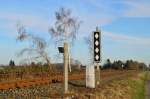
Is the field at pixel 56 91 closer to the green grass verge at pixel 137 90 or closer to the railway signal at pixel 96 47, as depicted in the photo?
the green grass verge at pixel 137 90

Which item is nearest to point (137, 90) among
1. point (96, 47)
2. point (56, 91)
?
point (96, 47)

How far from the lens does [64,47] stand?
15.1 metres

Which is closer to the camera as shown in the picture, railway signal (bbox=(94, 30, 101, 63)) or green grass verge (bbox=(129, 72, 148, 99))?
railway signal (bbox=(94, 30, 101, 63))

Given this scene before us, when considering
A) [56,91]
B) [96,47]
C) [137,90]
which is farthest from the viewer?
[137,90]

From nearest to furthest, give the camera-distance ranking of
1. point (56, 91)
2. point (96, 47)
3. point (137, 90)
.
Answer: point (56, 91)
point (96, 47)
point (137, 90)

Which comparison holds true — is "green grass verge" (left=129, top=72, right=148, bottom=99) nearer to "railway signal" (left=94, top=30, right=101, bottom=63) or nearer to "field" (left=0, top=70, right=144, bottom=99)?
"field" (left=0, top=70, right=144, bottom=99)

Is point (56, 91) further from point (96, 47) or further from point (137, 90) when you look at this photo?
point (137, 90)

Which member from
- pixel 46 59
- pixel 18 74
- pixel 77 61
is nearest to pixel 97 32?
pixel 18 74

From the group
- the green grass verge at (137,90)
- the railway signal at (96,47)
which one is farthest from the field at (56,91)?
the railway signal at (96,47)

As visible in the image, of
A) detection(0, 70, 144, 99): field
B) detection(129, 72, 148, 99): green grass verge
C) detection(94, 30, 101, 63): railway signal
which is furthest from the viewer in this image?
detection(129, 72, 148, 99): green grass verge

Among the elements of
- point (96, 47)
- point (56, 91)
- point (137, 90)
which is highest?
point (96, 47)

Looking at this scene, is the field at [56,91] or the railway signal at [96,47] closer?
the field at [56,91]

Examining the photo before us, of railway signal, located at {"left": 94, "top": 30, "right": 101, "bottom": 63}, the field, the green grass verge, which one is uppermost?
railway signal, located at {"left": 94, "top": 30, "right": 101, "bottom": 63}

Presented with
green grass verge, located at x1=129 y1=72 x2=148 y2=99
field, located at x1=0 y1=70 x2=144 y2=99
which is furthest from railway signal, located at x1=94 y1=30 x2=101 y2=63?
green grass verge, located at x1=129 y1=72 x2=148 y2=99
